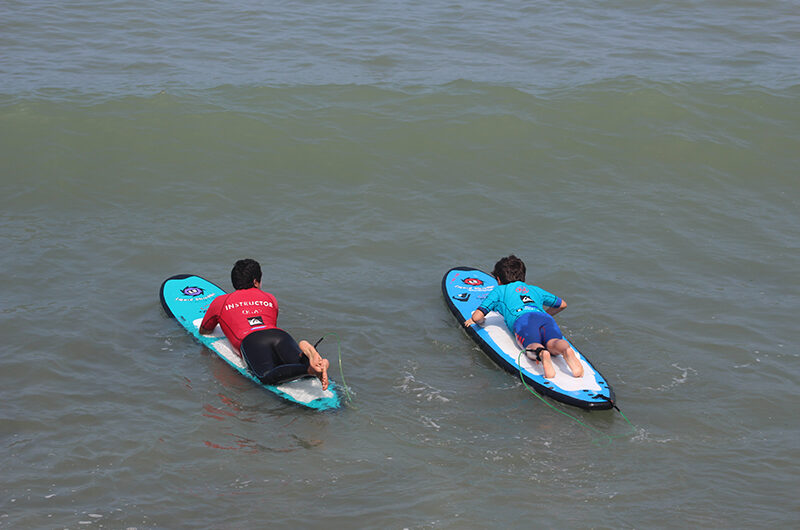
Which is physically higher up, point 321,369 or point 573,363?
point 321,369

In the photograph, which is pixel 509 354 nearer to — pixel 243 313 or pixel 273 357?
pixel 273 357

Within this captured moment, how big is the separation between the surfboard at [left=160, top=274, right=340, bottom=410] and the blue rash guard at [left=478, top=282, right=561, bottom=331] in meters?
1.87

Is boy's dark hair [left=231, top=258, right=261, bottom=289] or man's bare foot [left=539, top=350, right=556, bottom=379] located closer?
man's bare foot [left=539, top=350, right=556, bottom=379]

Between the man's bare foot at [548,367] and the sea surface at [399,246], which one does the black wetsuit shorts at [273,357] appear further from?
the man's bare foot at [548,367]

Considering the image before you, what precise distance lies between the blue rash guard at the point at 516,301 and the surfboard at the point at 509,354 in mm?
212

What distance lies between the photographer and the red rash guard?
6723mm

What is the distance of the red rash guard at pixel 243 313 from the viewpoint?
6.72 m

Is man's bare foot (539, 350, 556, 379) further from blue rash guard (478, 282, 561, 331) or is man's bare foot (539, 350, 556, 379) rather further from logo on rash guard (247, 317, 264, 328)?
logo on rash guard (247, 317, 264, 328)

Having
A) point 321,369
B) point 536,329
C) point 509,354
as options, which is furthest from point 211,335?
point 536,329

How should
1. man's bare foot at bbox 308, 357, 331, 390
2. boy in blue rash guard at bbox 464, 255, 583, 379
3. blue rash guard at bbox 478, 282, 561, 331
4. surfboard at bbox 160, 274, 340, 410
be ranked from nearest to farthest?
man's bare foot at bbox 308, 357, 331, 390 < surfboard at bbox 160, 274, 340, 410 < boy in blue rash guard at bbox 464, 255, 583, 379 < blue rash guard at bbox 478, 282, 561, 331

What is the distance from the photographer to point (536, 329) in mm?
6969

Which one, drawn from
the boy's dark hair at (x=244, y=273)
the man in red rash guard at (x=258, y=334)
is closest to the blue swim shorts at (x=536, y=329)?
the man in red rash guard at (x=258, y=334)

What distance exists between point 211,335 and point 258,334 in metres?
0.85

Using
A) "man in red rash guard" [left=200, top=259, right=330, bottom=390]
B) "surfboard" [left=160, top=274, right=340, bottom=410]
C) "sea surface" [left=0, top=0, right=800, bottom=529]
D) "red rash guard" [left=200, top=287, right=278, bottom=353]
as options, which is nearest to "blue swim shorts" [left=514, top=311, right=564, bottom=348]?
"sea surface" [left=0, top=0, right=800, bottom=529]
